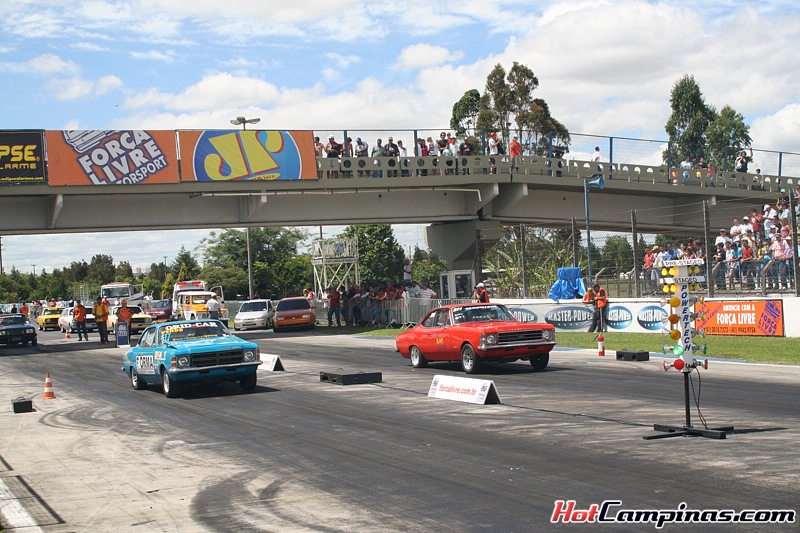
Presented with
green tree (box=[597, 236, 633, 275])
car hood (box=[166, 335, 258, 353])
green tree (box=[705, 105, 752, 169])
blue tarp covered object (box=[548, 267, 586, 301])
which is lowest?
car hood (box=[166, 335, 258, 353])

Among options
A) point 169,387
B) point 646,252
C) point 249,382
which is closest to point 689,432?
point 249,382

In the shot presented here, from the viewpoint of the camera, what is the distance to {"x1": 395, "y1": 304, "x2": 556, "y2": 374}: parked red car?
17281mm

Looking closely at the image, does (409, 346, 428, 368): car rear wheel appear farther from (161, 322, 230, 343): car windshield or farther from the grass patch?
the grass patch

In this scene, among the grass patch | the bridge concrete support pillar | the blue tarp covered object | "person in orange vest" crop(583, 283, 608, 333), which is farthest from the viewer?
the bridge concrete support pillar

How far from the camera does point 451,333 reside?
18.3 metres

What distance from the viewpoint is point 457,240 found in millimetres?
41406

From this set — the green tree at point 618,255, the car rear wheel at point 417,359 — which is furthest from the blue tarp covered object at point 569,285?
the car rear wheel at point 417,359

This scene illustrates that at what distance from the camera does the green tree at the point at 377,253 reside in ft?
278

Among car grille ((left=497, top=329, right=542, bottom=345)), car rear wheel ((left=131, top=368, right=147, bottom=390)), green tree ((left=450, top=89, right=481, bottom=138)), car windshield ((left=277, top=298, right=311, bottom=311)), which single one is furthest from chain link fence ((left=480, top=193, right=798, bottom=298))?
green tree ((left=450, top=89, right=481, bottom=138))

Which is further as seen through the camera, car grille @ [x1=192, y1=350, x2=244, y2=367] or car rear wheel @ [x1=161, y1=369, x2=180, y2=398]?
car rear wheel @ [x1=161, y1=369, x2=180, y2=398]

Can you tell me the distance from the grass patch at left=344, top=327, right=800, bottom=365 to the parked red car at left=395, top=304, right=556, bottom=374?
8.30ft

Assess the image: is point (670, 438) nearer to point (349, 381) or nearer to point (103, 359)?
point (349, 381)

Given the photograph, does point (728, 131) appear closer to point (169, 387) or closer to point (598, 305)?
point (598, 305)

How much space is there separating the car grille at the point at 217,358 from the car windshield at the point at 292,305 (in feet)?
82.9
